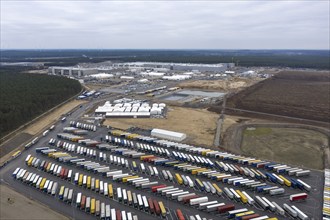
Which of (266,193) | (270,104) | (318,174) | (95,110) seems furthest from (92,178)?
(270,104)

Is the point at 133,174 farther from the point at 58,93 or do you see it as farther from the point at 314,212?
the point at 58,93

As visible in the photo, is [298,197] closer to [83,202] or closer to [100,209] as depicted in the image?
[100,209]

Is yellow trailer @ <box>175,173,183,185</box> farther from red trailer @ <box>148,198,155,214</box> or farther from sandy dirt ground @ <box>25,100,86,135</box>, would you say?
sandy dirt ground @ <box>25,100,86,135</box>

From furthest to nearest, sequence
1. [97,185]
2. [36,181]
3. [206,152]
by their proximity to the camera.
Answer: [206,152] → [36,181] → [97,185]

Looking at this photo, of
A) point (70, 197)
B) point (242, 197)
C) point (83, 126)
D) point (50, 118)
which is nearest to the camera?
point (242, 197)

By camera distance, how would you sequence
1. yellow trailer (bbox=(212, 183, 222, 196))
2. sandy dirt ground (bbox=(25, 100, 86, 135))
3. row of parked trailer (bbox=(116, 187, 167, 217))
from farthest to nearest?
sandy dirt ground (bbox=(25, 100, 86, 135)), yellow trailer (bbox=(212, 183, 222, 196)), row of parked trailer (bbox=(116, 187, 167, 217))

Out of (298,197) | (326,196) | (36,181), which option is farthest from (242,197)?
(36,181)

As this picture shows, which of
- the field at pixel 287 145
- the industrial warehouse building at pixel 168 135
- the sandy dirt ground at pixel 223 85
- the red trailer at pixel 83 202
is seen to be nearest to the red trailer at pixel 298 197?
the field at pixel 287 145

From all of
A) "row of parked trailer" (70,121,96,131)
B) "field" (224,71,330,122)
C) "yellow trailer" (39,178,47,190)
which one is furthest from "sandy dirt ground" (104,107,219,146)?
"yellow trailer" (39,178,47,190)

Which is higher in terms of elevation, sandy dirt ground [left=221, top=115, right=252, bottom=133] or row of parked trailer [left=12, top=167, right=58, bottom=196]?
sandy dirt ground [left=221, top=115, right=252, bottom=133]
